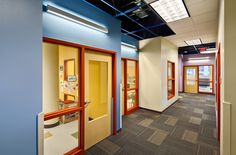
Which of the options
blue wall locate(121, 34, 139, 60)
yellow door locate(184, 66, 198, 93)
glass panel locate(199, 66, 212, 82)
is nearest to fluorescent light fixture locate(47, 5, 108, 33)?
blue wall locate(121, 34, 139, 60)

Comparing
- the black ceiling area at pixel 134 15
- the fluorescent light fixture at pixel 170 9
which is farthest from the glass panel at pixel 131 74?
the fluorescent light fixture at pixel 170 9

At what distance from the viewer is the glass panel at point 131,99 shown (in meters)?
4.58

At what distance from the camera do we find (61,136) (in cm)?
272

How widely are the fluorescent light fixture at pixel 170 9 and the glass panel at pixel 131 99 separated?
2.79 m

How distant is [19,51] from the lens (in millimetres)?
1105

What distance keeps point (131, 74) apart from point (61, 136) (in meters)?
3.12

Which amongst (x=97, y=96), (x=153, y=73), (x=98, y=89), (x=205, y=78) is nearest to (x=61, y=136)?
(x=97, y=96)

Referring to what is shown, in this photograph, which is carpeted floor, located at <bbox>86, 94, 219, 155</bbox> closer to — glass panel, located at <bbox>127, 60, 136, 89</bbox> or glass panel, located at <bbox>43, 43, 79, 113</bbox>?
glass panel, located at <bbox>127, 60, 136, 89</bbox>

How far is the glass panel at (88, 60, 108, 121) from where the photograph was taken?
2.59 metres

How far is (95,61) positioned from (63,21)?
3.24 ft

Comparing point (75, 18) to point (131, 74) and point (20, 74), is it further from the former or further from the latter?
point (131, 74)

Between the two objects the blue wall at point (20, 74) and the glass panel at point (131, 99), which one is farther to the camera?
the glass panel at point (131, 99)

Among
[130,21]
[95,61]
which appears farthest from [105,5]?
[95,61]

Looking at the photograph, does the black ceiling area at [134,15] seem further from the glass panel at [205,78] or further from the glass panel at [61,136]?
the glass panel at [205,78]
